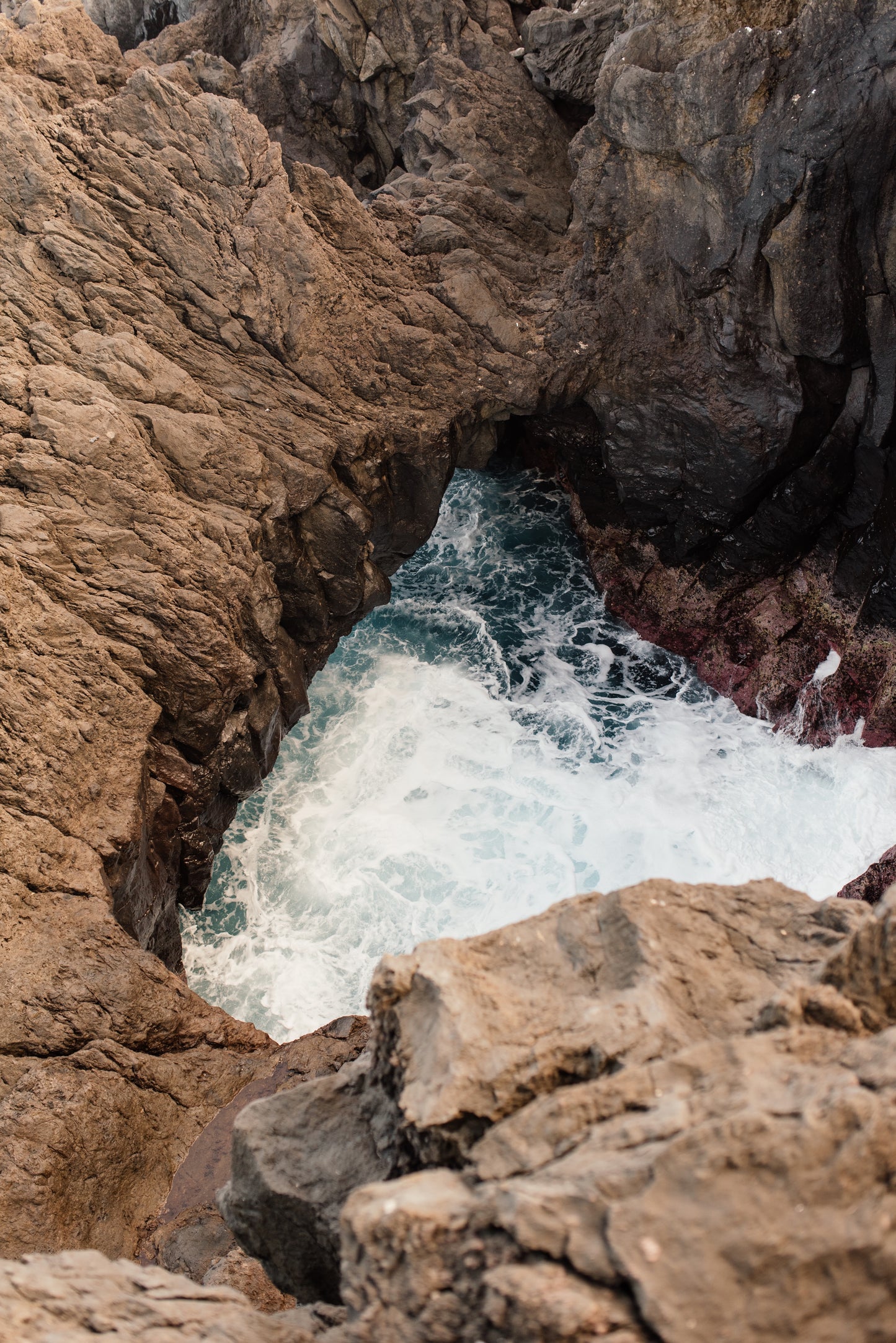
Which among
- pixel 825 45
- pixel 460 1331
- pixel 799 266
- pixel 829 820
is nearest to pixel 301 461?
pixel 799 266

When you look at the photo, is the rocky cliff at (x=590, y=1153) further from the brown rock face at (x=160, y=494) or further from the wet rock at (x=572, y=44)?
the wet rock at (x=572, y=44)

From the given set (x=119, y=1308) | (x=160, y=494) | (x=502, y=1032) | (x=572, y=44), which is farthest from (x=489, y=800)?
(x=572, y=44)

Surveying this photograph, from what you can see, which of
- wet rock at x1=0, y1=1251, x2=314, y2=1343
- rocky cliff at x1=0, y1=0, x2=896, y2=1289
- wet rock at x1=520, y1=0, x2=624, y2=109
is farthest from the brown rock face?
wet rock at x1=0, y1=1251, x2=314, y2=1343

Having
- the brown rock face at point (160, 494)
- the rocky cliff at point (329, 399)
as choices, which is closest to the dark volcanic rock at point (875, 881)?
the rocky cliff at point (329, 399)

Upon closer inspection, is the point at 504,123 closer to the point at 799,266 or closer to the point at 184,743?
the point at 799,266

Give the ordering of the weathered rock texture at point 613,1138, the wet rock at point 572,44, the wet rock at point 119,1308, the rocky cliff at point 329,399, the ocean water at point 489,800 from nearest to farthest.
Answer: the weathered rock texture at point 613,1138 → the wet rock at point 119,1308 → the rocky cliff at point 329,399 → the ocean water at point 489,800 → the wet rock at point 572,44

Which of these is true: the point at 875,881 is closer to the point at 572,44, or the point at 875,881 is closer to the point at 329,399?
the point at 329,399

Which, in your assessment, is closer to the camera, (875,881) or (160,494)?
(160,494)
